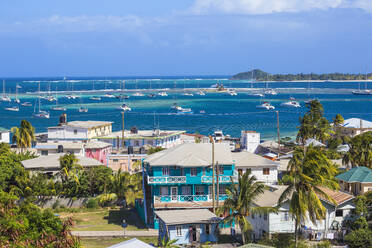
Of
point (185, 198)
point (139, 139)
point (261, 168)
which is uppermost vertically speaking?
point (261, 168)

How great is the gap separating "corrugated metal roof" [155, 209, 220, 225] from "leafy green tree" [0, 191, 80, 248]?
9.79 metres

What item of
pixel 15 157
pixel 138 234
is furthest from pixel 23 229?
pixel 15 157

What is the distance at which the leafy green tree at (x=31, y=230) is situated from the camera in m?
27.3

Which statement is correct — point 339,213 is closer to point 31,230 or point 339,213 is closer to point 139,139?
point 31,230

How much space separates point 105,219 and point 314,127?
36133 mm

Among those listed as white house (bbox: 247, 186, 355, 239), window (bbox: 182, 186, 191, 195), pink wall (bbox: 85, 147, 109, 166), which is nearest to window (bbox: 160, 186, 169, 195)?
window (bbox: 182, 186, 191, 195)

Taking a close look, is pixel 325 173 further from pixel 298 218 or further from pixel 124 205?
pixel 124 205

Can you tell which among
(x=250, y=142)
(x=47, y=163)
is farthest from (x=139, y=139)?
(x=47, y=163)

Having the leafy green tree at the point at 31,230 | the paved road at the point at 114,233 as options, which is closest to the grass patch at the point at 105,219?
the paved road at the point at 114,233

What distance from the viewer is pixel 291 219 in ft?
129

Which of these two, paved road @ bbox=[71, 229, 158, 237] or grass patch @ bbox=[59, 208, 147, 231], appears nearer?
paved road @ bbox=[71, 229, 158, 237]

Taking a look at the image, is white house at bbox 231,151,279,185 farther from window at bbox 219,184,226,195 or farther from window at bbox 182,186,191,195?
window at bbox 182,186,191,195

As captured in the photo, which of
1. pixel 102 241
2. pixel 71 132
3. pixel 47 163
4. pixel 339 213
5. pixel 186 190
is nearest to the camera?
pixel 339 213

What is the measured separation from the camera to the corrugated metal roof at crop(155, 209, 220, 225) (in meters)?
38.9
